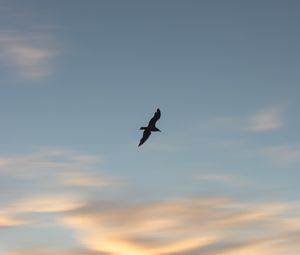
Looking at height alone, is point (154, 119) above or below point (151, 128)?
above

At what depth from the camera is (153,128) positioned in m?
35.3

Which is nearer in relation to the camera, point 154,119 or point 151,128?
point 154,119
